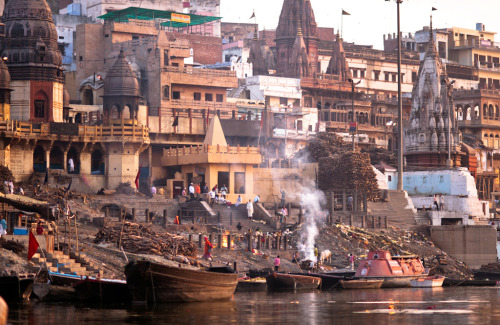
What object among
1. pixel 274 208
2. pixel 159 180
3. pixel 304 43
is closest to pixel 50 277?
pixel 274 208

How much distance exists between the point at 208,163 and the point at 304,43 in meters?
35.4

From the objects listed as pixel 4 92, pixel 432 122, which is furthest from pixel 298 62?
pixel 4 92

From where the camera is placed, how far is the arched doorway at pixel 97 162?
226 feet

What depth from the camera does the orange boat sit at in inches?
2088

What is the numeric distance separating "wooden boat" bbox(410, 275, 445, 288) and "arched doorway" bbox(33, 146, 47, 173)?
74.8ft

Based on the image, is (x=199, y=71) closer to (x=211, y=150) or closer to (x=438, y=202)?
(x=211, y=150)

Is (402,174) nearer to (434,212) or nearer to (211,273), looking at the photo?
(434,212)

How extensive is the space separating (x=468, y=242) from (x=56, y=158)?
83.3 ft

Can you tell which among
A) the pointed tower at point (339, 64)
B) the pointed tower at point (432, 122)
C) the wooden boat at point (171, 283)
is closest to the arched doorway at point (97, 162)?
the pointed tower at point (432, 122)

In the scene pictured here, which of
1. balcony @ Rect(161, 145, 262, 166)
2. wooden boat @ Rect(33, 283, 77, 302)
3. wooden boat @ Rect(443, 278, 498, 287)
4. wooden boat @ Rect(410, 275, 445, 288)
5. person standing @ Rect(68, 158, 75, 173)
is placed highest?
balcony @ Rect(161, 145, 262, 166)

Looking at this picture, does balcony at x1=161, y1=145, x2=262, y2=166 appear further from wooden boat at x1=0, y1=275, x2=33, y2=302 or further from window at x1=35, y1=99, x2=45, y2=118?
wooden boat at x1=0, y1=275, x2=33, y2=302

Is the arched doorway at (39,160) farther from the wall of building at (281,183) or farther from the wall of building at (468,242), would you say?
the wall of building at (468,242)

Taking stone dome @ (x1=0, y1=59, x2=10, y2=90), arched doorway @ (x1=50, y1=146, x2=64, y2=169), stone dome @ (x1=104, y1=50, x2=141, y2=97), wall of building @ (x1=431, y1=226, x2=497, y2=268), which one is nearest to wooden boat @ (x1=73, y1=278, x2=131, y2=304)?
stone dome @ (x1=0, y1=59, x2=10, y2=90)

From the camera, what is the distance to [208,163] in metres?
70.2
